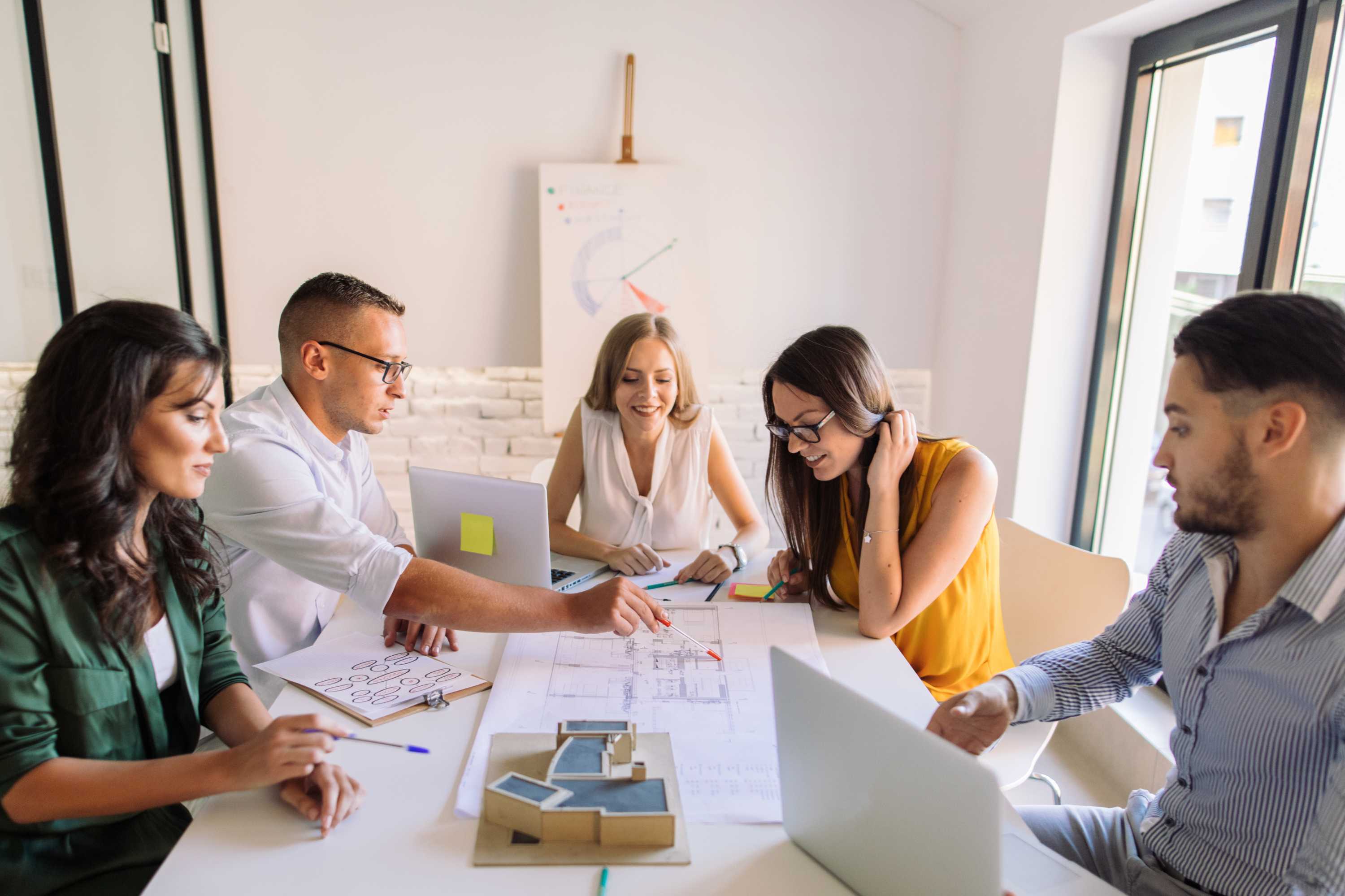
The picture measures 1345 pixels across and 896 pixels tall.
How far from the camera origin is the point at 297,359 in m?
1.87

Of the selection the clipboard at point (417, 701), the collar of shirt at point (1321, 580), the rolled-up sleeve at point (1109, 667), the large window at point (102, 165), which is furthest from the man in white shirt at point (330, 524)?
the large window at point (102, 165)

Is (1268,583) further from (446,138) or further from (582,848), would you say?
(446,138)

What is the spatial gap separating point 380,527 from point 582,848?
4.26 ft

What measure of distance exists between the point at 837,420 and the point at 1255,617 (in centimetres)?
83

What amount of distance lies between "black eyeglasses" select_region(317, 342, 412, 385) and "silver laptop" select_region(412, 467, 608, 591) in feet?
0.71

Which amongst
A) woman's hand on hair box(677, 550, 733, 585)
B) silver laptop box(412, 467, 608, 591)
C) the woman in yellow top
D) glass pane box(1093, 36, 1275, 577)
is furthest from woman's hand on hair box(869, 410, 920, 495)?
glass pane box(1093, 36, 1275, 577)

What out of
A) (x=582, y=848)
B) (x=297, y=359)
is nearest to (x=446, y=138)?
(x=297, y=359)

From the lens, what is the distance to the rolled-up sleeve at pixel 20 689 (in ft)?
3.41

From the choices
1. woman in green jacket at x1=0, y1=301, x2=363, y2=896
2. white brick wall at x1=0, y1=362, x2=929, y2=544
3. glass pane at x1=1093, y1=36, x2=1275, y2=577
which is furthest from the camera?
white brick wall at x1=0, y1=362, x2=929, y2=544

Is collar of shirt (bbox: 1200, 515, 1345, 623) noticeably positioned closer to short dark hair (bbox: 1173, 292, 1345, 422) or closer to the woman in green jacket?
short dark hair (bbox: 1173, 292, 1345, 422)

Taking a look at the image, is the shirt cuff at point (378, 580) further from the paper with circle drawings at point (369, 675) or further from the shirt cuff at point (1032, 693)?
the shirt cuff at point (1032, 693)

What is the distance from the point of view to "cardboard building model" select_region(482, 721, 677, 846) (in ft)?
3.32

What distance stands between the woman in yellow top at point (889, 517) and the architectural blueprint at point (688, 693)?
15cm

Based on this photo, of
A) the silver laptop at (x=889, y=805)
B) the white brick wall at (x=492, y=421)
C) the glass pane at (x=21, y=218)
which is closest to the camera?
the silver laptop at (x=889, y=805)
